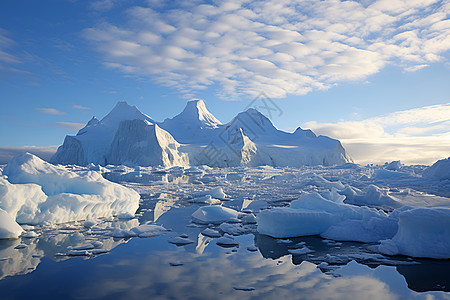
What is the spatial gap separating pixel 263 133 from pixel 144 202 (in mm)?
44599

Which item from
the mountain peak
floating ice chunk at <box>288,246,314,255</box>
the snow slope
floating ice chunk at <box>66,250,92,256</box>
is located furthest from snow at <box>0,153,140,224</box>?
the mountain peak

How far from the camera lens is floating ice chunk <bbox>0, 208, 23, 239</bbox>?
17.6ft

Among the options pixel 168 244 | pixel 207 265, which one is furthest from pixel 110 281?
pixel 168 244

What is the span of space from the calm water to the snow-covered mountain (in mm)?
27691

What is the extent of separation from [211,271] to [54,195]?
4.65 metres

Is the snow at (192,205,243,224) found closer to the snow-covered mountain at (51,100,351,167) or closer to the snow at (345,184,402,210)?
the snow at (345,184,402,210)

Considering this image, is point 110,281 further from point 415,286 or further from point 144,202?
point 144,202

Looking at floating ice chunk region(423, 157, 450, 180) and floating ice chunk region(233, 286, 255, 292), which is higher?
floating ice chunk region(423, 157, 450, 180)

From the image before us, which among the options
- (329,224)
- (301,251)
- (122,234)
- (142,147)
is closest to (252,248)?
(301,251)

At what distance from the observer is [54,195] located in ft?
22.6

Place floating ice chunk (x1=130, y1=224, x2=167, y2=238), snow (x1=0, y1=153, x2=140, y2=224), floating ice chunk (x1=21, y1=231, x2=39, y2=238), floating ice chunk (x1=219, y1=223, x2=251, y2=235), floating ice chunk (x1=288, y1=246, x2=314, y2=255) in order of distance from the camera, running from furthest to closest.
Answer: snow (x1=0, y1=153, x2=140, y2=224) < floating ice chunk (x1=219, y1=223, x2=251, y2=235) < floating ice chunk (x1=130, y1=224, x2=167, y2=238) < floating ice chunk (x1=21, y1=231, x2=39, y2=238) < floating ice chunk (x1=288, y1=246, x2=314, y2=255)

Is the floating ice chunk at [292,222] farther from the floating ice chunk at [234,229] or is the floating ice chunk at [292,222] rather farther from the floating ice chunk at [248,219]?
the floating ice chunk at [248,219]

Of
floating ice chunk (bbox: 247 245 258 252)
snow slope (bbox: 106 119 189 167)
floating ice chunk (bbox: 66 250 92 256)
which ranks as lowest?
floating ice chunk (bbox: 247 245 258 252)

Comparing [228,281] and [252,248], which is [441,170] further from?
[228,281]
